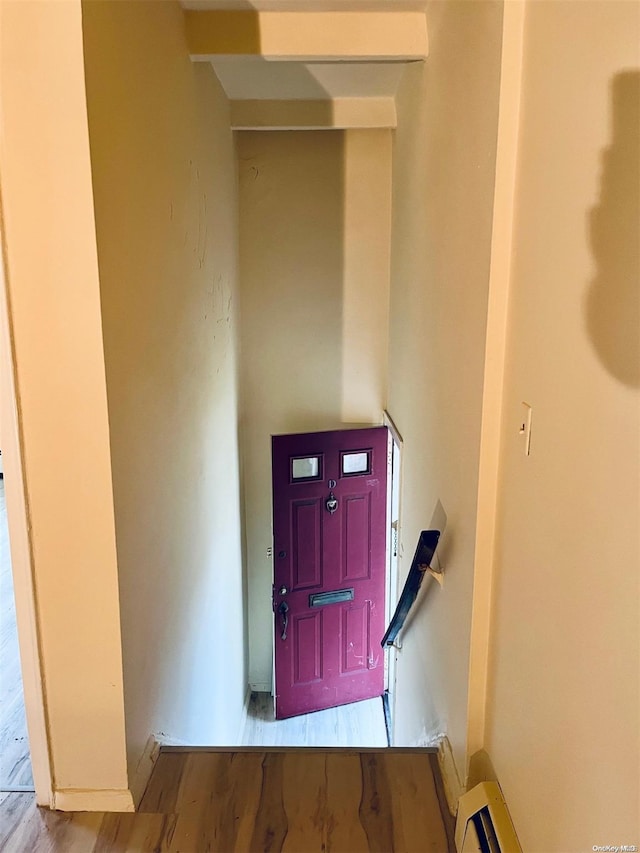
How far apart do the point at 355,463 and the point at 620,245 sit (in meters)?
3.31

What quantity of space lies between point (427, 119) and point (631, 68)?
1.71 metres

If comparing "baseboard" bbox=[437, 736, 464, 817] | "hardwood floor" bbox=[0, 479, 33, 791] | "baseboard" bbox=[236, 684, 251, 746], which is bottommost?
"baseboard" bbox=[236, 684, 251, 746]

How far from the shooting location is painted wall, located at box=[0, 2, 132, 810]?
4.65 feet

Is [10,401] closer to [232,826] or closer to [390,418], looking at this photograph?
[232,826]

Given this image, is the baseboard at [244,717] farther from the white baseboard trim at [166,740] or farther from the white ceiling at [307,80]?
the white ceiling at [307,80]

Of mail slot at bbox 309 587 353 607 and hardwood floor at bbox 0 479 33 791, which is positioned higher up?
hardwood floor at bbox 0 479 33 791

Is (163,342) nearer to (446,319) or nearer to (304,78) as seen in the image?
(446,319)

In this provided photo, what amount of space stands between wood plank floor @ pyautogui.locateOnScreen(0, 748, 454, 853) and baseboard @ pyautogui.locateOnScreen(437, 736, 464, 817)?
0.11ft

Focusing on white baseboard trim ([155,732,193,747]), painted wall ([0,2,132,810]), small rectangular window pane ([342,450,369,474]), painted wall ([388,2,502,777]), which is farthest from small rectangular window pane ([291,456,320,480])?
painted wall ([0,2,132,810])

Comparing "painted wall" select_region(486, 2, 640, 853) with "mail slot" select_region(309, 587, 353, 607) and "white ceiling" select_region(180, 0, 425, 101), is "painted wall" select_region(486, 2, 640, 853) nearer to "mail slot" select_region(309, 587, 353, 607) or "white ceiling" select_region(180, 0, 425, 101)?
"white ceiling" select_region(180, 0, 425, 101)

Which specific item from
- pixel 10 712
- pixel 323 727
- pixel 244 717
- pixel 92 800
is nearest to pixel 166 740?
pixel 92 800

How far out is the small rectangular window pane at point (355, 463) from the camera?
13.6 ft

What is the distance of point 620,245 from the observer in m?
0.92

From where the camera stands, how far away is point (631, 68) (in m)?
0.87
